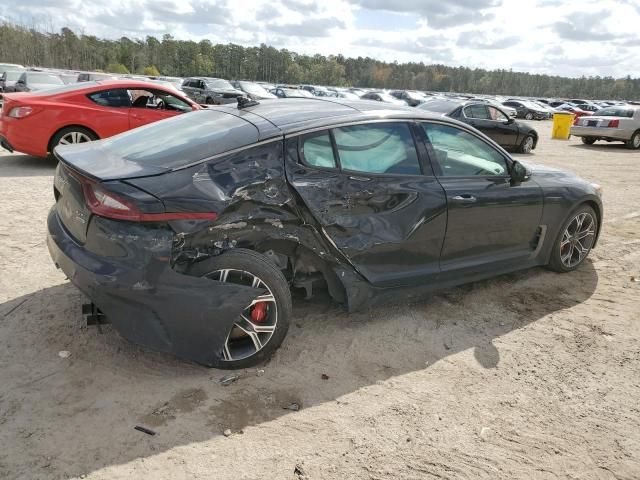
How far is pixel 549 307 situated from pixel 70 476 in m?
3.71

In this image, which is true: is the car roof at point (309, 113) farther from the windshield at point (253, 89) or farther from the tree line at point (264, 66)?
the tree line at point (264, 66)

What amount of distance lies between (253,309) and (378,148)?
56.4 inches

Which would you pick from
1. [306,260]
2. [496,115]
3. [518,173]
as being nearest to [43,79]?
[496,115]

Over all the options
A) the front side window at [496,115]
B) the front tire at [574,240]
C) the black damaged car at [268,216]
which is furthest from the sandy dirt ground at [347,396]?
the front side window at [496,115]

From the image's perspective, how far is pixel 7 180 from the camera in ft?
24.7

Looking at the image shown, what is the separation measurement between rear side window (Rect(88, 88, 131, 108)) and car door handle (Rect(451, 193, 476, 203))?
22.5ft

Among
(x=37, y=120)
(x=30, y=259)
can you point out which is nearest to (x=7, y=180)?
(x=37, y=120)

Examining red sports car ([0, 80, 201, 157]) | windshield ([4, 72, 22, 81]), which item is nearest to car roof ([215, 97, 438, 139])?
red sports car ([0, 80, 201, 157])

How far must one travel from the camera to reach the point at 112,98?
28.7 ft

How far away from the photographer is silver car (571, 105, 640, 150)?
17.9 m

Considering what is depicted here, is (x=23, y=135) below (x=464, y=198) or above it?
below

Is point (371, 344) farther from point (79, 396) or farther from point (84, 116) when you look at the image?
point (84, 116)

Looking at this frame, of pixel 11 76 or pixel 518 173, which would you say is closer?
pixel 518 173

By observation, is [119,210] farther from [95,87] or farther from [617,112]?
[617,112]
